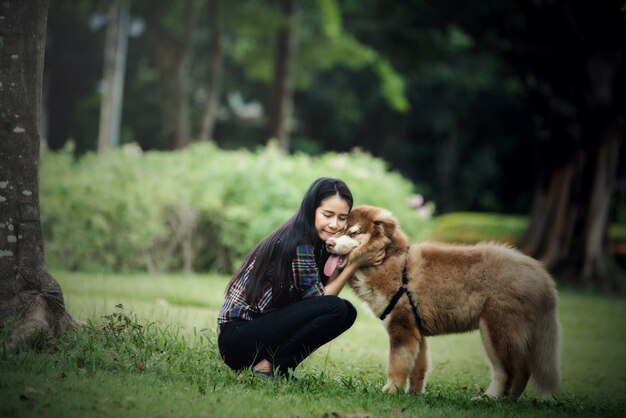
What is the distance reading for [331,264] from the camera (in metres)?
5.71

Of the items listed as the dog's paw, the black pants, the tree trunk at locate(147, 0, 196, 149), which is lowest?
the dog's paw

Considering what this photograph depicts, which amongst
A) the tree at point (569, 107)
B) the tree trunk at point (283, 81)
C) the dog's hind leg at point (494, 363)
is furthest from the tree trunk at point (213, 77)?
the dog's hind leg at point (494, 363)

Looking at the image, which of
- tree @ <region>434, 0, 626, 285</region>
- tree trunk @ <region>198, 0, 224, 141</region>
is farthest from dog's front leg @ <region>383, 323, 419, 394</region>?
tree trunk @ <region>198, 0, 224, 141</region>

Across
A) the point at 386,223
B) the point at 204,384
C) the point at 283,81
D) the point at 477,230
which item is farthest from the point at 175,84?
the point at 204,384

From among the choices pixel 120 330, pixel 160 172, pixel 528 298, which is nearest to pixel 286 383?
pixel 120 330

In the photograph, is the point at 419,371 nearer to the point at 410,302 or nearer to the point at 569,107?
the point at 410,302

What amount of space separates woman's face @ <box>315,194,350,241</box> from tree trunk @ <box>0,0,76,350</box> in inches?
80.9

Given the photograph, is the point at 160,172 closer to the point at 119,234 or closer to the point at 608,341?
the point at 119,234

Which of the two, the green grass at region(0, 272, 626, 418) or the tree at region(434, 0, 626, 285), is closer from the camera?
the green grass at region(0, 272, 626, 418)

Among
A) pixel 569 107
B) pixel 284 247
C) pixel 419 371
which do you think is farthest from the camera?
pixel 569 107

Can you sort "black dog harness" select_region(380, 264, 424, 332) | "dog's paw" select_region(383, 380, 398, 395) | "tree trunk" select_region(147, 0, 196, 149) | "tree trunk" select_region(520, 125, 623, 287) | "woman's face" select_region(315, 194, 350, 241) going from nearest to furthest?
1. "woman's face" select_region(315, 194, 350, 241)
2. "dog's paw" select_region(383, 380, 398, 395)
3. "black dog harness" select_region(380, 264, 424, 332)
4. "tree trunk" select_region(520, 125, 623, 287)
5. "tree trunk" select_region(147, 0, 196, 149)

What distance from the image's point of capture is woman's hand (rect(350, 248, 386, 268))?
574 centimetres

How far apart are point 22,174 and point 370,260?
2701 millimetres

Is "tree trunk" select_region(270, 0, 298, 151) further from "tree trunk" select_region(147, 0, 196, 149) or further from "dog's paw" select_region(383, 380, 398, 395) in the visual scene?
"dog's paw" select_region(383, 380, 398, 395)
